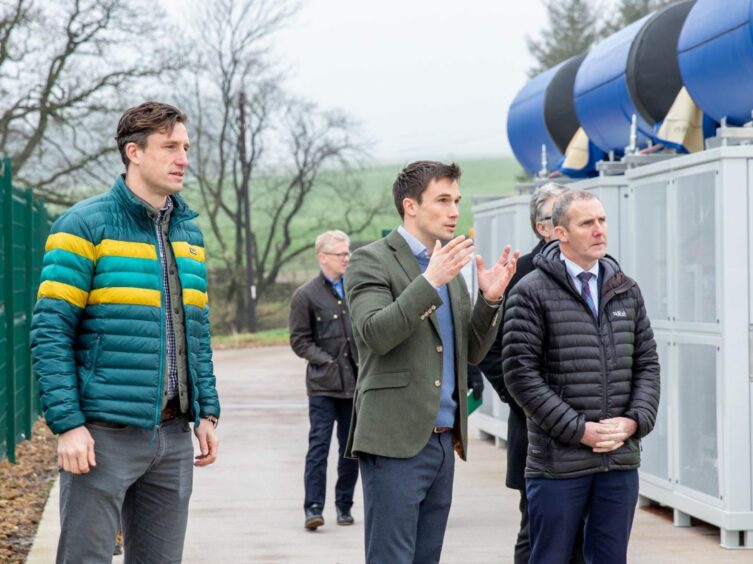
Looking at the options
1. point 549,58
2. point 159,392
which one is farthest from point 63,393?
point 549,58

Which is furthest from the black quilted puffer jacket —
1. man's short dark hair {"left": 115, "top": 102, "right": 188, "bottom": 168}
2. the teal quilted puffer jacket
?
man's short dark hair {"left": 115, "top": 102, "right": 188, "bottom": 168}

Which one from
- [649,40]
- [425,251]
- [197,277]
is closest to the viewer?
[197,277]

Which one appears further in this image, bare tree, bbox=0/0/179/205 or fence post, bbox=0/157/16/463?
bare tree, bbox=0/0/179/205

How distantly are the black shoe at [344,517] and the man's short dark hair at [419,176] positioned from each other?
15.1 ft

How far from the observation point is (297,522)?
30.3ft

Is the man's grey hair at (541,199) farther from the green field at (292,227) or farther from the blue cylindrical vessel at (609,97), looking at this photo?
the green field at (292,227)

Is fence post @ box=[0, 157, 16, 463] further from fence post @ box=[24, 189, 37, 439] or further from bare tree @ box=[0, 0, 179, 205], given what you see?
bare tree @ box=[0, 0, 179, 205]

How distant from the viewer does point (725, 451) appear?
7.89m

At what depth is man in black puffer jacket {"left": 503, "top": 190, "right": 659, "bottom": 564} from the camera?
5141mm

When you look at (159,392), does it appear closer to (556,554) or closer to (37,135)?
(556,554)

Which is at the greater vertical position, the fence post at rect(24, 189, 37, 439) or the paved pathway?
the fence post at rect(24, 189, 37, 439)

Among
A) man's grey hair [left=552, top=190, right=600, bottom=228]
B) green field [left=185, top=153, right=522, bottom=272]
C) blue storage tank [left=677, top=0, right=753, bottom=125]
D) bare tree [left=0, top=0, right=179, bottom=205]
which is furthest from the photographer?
green field [left=185, top=153, right=522, bottom=272]

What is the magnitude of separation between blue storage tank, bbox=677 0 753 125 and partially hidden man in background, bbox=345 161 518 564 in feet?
13.3

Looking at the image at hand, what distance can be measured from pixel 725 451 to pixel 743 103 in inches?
90.2
